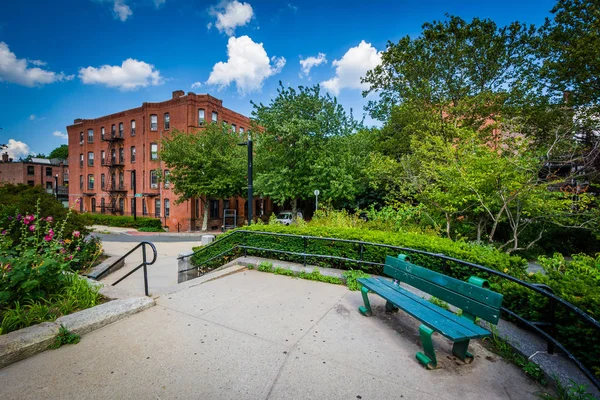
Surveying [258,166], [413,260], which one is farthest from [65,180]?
[413,260]

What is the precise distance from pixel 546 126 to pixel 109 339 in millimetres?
18151

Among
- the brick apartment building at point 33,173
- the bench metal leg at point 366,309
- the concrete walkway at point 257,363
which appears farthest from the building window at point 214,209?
the brick apartment building at point 33,173

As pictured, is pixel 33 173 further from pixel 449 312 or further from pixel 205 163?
pixel 449 312

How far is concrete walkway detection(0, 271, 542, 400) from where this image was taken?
2385mm

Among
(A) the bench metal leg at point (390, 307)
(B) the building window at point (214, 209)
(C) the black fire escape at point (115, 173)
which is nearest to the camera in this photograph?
(A) the bench metal leg at point (390, 307)

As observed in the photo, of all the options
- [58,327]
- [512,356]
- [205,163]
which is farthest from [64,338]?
[205,163]

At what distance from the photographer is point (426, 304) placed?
3266 mm

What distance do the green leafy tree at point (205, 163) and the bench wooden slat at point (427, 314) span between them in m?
20.8

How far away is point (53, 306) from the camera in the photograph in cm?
371

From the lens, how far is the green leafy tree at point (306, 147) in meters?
17.6

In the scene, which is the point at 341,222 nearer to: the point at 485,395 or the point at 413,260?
the point at 413,260

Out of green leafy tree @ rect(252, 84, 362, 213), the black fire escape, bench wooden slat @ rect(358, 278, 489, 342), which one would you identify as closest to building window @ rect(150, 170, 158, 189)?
the black fire escape

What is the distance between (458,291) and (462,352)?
622mm

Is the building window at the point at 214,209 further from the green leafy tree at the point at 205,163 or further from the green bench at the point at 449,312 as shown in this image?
the green bench at the point at 449,312
